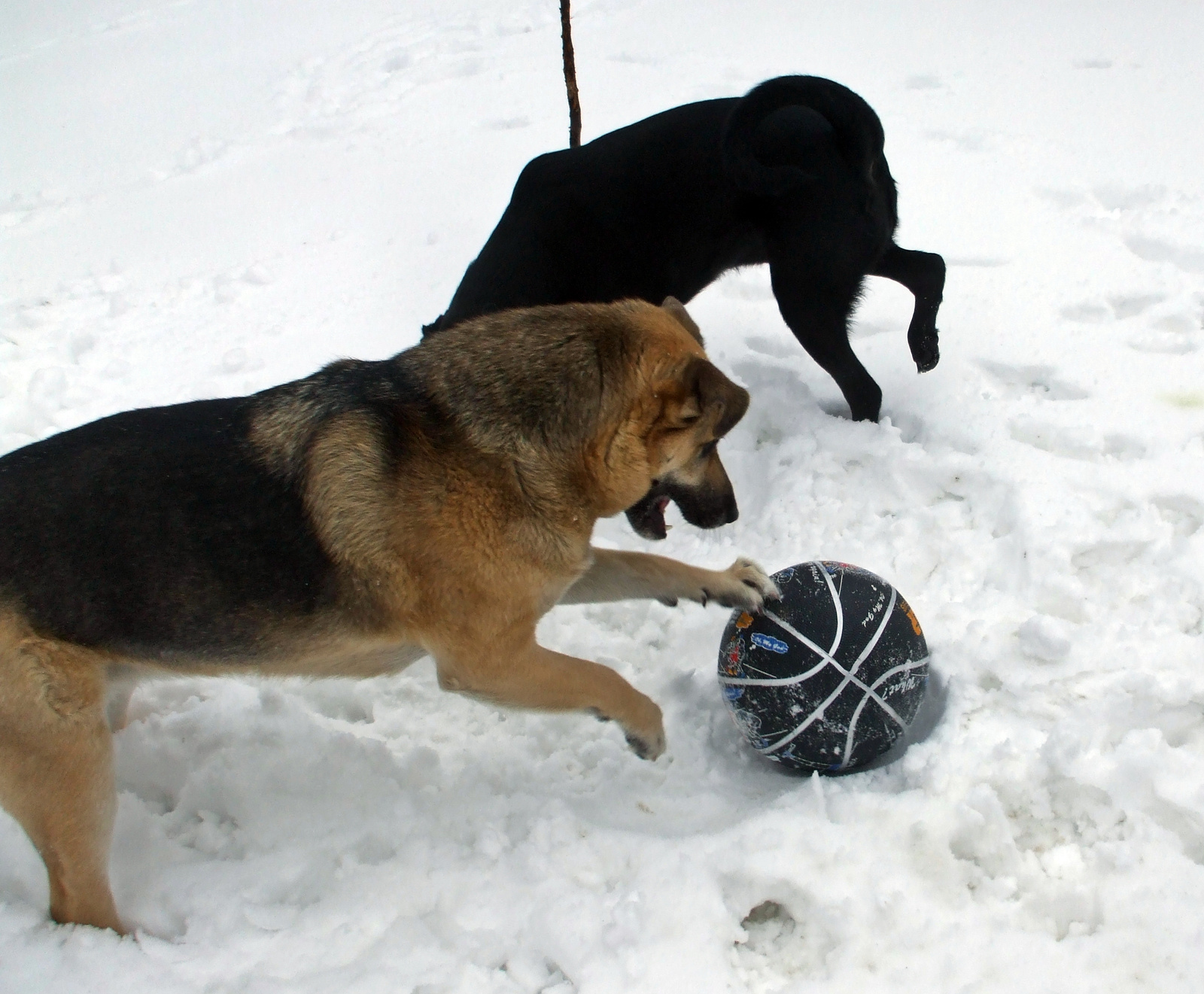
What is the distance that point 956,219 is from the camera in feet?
19.5

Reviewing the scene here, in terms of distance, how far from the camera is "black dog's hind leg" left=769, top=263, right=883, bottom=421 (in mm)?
4312

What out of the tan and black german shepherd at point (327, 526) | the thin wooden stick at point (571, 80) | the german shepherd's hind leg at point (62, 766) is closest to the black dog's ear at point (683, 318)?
the tan and black german shepherd at point (327, 526)

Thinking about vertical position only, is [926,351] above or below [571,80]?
below

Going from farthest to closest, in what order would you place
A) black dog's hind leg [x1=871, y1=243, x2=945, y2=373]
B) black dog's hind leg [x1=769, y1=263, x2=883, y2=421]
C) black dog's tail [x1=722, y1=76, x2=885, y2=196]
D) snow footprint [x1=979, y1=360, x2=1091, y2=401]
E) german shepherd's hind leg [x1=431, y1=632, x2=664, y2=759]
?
black dog's hind leg [x1=871, y1=243, x2=945, y2=373] < snow footprint [x1=979, y1=360, x2=1091, y2=401] < black dog's hind leg [x1=769, y1=263, x2=883, y2=421] < black dog's tail [x1=722, y1=76, x2=885, y2=196] < german shepherd's hind leg [x1=431, y1=632, x2=664, y2=759]

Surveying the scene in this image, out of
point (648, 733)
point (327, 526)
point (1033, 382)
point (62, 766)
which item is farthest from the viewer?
point (1033, 382)

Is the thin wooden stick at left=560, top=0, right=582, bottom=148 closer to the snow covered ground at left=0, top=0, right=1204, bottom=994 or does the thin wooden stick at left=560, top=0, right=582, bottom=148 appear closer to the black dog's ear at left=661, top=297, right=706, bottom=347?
the snow covered ground at left=0, top=0, right=1204, bottom=994

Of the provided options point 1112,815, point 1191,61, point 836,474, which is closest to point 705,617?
point 836,474

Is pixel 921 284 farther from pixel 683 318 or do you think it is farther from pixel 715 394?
pixel 715 394

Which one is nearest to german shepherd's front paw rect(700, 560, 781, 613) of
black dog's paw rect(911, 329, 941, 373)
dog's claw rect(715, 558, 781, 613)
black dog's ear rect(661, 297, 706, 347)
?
dog's claw rect(715, 558, 781, 613)

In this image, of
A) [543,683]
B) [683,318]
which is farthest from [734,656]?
[683,318]

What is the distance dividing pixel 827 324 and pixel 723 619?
5.06 ft

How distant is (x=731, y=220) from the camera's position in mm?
4293

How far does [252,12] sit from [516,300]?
9.23 metres

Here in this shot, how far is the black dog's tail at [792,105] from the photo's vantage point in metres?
4.02
